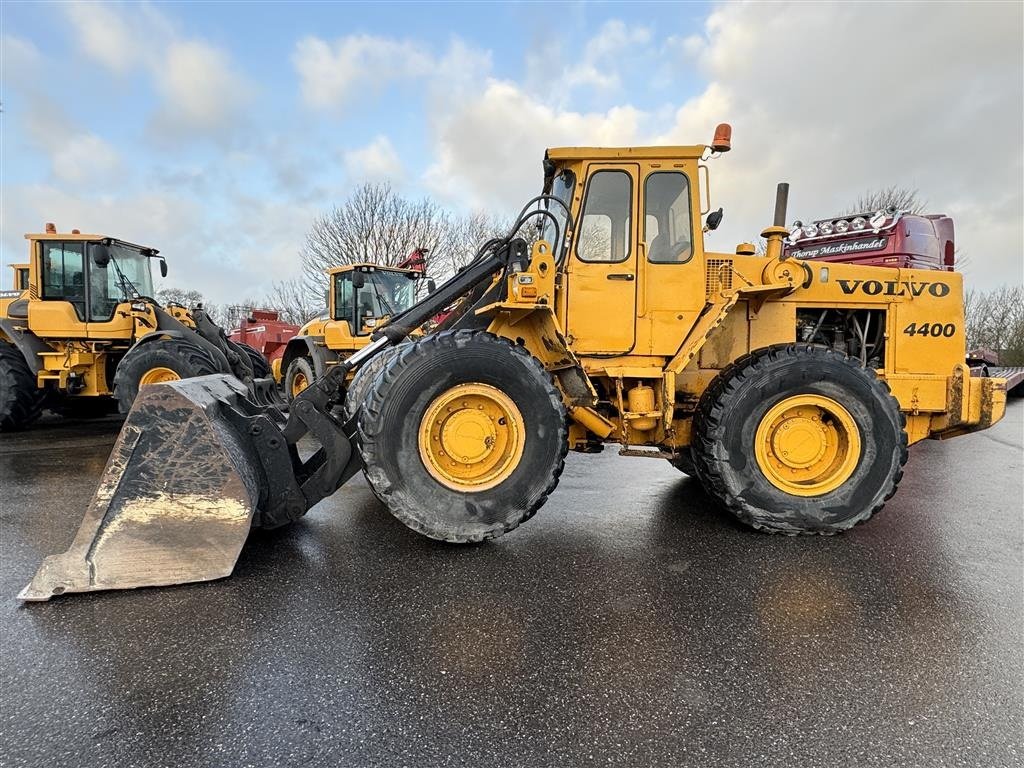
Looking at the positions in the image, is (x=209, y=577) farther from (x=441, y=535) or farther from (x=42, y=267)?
(x=42, y=267)

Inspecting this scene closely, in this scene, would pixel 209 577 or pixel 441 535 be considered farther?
pixel 441 535

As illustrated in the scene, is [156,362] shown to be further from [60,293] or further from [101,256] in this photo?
[60,293]

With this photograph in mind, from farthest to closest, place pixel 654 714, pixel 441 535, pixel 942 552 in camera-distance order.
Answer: pixel 942 552 < pixel 441 535 < pixel 654 714

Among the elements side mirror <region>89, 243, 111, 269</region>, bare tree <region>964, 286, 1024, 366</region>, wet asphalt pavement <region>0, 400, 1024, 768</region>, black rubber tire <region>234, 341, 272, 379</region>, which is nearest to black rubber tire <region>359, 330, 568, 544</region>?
wet asphalt pavement <region>0, 400, 1024, 768</region>

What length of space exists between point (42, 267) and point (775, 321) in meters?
10.4

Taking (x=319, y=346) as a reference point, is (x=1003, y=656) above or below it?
below

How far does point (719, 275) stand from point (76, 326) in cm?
945

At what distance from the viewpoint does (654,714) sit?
209 cm

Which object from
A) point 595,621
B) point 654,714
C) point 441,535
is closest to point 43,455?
point 441,535

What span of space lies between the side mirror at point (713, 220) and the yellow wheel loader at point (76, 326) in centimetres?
687

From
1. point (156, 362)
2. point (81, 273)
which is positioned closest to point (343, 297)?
point (156, 362)

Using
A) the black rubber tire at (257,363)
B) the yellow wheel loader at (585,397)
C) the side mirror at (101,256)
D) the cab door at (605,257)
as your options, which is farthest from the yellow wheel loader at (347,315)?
the cab door at (605,257)

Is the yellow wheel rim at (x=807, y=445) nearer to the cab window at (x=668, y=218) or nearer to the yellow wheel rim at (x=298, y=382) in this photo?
the cab window at (x=668, y=218)

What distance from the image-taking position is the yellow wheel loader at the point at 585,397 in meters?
3.04
